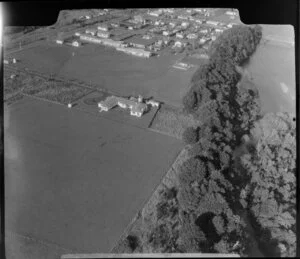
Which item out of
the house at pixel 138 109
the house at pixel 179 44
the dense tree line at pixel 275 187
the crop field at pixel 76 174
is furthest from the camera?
the house at pixel 138 109

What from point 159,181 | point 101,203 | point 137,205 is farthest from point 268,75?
point 101,203

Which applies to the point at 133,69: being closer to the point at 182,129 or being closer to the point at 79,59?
the point at 79,59

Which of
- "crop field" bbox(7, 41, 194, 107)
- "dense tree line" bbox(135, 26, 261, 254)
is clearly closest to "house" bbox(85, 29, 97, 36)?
"crop field" bbox(7, 41, 194, 107)

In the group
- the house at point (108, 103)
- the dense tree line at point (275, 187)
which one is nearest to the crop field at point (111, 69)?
the house at point (108, 103)

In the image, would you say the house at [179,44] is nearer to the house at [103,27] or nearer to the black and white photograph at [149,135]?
the black and white photograph at [149,135]

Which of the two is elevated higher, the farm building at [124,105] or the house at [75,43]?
the house at [75,43]

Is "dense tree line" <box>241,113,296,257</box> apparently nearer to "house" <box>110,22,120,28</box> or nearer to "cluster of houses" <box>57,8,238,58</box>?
"cluster of houses" <box>57,8,238,58</box>
